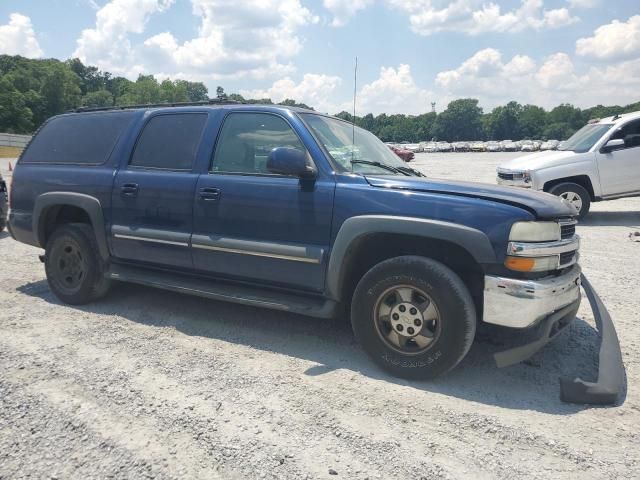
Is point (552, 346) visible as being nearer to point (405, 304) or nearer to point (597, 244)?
point (405, 304)

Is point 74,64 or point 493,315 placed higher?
point 74,64

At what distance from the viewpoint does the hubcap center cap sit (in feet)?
10.7

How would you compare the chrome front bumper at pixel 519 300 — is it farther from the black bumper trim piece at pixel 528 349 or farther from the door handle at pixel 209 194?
the door handle at pixel 209 194

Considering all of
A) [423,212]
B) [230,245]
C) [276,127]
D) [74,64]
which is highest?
[74,64]

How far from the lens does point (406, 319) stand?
10.8 feet

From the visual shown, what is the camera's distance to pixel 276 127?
3941 mm

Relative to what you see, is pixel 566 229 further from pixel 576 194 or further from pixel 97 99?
pixel 97 99

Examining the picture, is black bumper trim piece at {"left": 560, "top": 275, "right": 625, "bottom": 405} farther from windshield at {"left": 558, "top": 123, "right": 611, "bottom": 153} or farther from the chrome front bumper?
windshield at {"left": 558, "top": 123, "right": 611, "bottom": 153}

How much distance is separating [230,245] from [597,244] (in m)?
6.19

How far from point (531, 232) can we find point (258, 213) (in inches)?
76.3

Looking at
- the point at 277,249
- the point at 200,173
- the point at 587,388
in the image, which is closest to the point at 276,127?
the point at 200,173

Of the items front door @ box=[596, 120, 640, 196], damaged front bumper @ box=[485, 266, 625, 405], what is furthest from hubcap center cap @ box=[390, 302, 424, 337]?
front door @ box=[596, 120, 640, 196]

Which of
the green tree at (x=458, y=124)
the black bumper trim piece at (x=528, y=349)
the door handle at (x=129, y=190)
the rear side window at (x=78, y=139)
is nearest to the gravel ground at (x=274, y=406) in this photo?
the black bumper trim piece at (x=528, y=349)

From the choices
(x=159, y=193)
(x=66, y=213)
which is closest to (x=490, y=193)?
(x=159, y=193)
